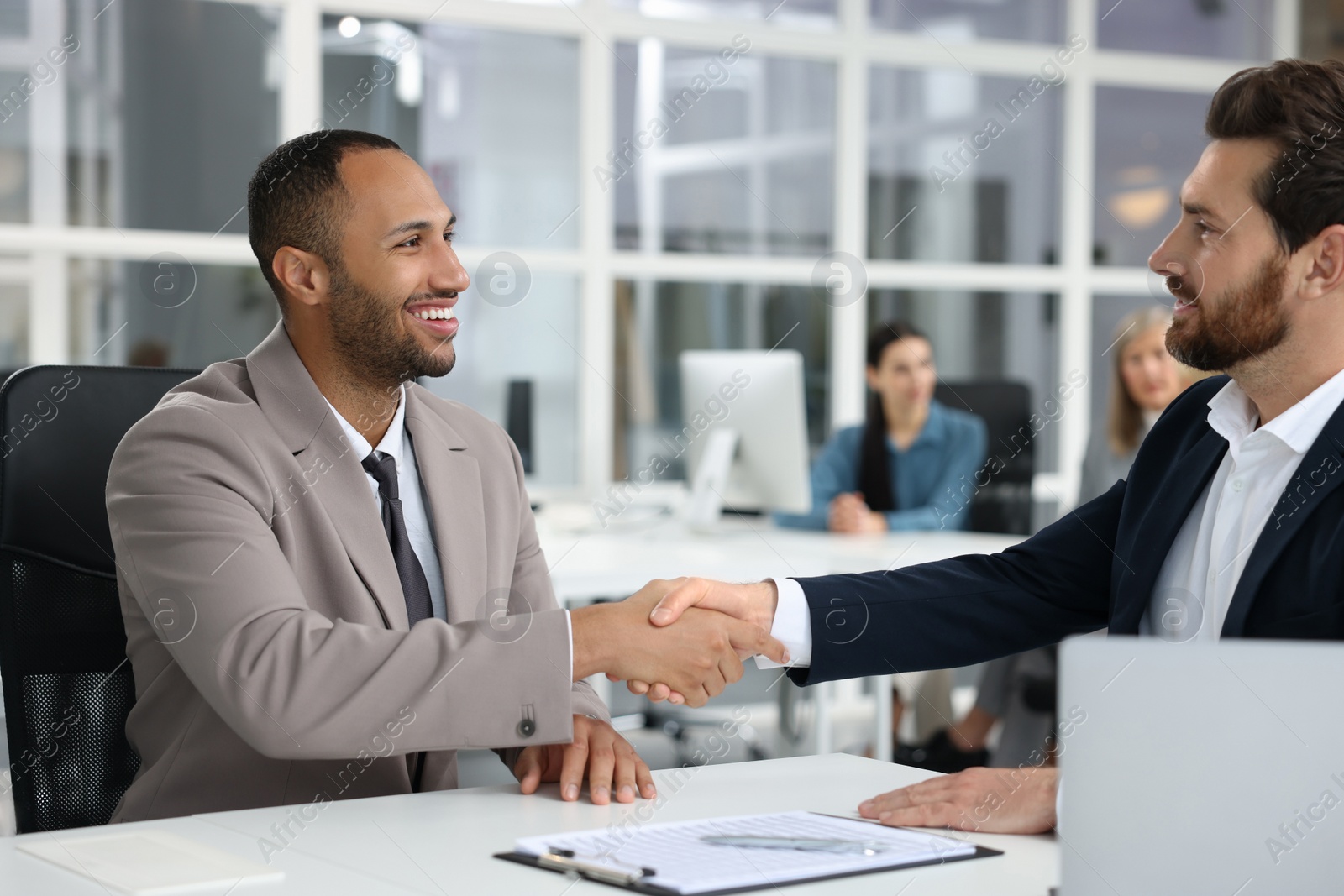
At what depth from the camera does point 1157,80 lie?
6.33m

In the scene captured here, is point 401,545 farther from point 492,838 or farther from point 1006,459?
point 1006,459

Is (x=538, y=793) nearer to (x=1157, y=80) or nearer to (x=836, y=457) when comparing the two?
(x=836, y=457)

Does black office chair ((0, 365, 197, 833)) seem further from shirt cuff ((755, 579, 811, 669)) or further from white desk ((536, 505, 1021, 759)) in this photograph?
white desk ((536, 505, 1021, 759))

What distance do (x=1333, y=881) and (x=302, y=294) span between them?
153 centimetres

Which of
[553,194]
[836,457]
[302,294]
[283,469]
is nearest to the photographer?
[283,469]

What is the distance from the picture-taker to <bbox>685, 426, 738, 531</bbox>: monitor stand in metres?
4.28

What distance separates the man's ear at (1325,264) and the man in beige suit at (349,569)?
0.80 m

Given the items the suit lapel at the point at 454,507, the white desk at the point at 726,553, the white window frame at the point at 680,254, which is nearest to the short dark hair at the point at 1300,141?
the suit lapel at the point at 454,507

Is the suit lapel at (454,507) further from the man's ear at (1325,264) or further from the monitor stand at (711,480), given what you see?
the monitor stand at (711,480)

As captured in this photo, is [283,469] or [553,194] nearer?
[283,469]

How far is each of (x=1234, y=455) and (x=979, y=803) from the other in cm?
56

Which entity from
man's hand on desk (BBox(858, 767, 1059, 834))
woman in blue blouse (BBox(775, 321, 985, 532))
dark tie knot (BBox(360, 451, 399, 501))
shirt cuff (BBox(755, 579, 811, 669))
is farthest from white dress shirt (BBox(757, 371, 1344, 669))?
woman in blue blouse (BBox(775, 321, 985, 532))

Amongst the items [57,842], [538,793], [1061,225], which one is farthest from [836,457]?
[57,842]

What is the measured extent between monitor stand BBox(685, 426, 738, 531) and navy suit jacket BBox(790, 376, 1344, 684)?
96.3 inches
